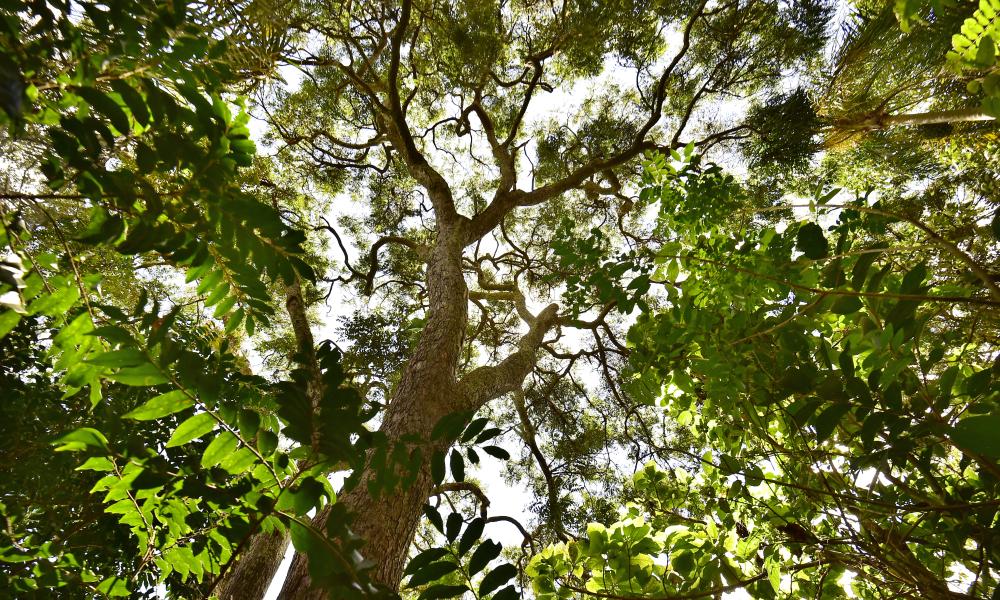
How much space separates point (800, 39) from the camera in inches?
197

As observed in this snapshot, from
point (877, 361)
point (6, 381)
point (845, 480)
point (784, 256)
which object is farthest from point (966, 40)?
point (6, 381)

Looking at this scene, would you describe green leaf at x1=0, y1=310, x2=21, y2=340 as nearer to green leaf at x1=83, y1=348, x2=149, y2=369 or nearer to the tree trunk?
green leaf at x1=83, y1=348, x2=149, y2=369

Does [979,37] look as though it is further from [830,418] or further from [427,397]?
[427,397]

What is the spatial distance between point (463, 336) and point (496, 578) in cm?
255

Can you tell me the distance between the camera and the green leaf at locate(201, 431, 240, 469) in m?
0.73

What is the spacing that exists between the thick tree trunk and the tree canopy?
22 millimetres

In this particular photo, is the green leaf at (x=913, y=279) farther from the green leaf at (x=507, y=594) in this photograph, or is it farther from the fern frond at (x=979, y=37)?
the green leaf at (x=507, y=594)

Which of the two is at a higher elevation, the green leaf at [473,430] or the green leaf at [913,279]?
the green leaf at [913,279]

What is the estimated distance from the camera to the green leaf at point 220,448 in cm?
73

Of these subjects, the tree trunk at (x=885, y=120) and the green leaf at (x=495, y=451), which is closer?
the green leaf at (x=495, y=451)

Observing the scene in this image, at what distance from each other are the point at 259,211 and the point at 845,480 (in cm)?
146

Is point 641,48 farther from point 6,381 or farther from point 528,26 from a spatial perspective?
point 6,381

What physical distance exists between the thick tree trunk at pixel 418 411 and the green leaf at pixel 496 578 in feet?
1.12

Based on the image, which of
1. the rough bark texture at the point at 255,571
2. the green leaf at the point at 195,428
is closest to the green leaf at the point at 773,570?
the green leaf at the point at 195,428
